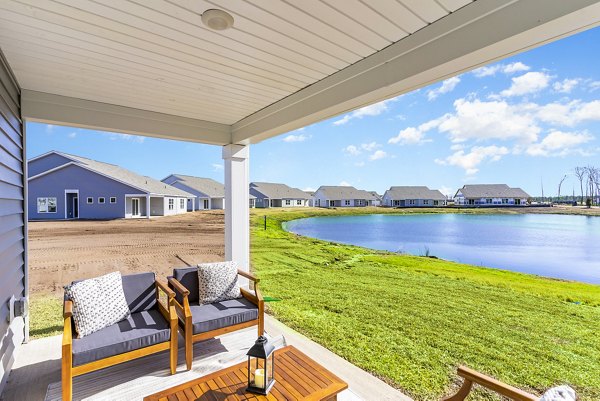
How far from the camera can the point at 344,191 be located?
41500 mm

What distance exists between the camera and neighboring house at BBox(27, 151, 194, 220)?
1438 cm

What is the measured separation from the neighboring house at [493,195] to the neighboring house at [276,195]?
66.7 feet

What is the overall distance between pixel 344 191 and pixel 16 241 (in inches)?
1572

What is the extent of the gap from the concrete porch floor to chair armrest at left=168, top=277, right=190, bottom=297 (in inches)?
23.6

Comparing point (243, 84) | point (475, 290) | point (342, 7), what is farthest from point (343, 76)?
point (475, 290)

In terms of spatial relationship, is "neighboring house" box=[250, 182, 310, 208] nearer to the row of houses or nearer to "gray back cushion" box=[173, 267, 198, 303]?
the row of houses

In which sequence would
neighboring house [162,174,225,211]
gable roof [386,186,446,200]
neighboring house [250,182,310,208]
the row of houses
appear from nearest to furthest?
the row of houses < neighboring house [162,174,225,211] < neighboring house [250,182,310,208] < gable roof [386,186,446,200]

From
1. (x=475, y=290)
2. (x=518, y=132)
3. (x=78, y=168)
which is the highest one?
(x=518, y=132)

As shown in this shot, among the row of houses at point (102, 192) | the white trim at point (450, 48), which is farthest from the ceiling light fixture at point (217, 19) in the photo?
the row of houses at point (102, 192)

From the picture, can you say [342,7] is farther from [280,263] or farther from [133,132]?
[280,263]

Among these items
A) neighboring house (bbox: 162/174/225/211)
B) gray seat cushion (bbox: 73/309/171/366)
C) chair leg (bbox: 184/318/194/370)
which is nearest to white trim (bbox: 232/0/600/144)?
chair leg (bbox: 184/318/194/370)

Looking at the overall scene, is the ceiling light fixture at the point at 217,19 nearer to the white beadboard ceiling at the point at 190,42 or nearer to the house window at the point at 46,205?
the white beadboard ceiling at the point at 190,42

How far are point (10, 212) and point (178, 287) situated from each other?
1.55 m

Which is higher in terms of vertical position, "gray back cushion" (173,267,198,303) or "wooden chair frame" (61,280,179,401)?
"gray back cushion" (173,267,198,303)
